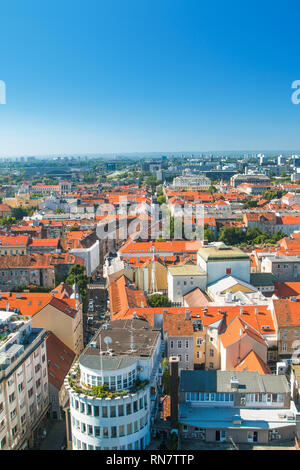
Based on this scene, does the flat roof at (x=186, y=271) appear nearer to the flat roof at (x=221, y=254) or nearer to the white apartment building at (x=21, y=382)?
the flat roof at (x=221, y=254)

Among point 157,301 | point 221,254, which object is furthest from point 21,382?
point 221,254

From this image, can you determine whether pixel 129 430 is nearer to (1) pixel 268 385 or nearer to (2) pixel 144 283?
(1) pixel 268 385

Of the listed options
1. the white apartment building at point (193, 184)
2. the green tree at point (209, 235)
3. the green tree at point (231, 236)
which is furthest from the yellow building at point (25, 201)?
the green tree at point (231, 236)

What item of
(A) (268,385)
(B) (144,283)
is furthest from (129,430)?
(B) (144,283)

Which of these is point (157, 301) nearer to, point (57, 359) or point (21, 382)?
point (57, 359)

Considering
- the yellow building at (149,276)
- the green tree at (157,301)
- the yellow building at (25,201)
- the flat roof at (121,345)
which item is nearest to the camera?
the flat roof at (121,345)

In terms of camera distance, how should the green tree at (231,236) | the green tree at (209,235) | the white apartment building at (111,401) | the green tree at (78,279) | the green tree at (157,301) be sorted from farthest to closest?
the green tree at (231,236) < the green tree at (209,235) < the green tree at (78,279) < the green tree at (157,301) < the white apartment building at (111,401)
